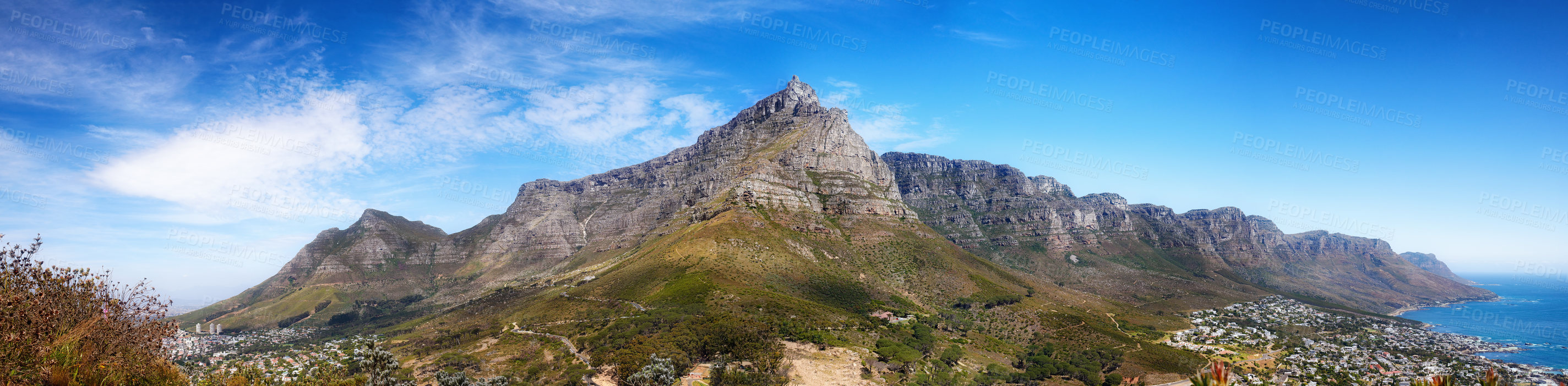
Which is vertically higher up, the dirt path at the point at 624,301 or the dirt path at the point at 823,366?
the dirt path at the point at 624,301

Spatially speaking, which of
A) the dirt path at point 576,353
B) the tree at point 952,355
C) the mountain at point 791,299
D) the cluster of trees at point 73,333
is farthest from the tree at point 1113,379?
the cluster of trees at point 73,333

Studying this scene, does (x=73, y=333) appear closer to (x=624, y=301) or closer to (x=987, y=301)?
(x=624, y=301)

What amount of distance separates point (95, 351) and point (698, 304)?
66564 mm

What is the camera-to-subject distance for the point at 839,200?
160m

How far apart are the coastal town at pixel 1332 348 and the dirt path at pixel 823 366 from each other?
59581 mm

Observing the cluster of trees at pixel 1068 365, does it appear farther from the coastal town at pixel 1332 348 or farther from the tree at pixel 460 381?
the tree at pixel 460 381

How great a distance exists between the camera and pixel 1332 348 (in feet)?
363

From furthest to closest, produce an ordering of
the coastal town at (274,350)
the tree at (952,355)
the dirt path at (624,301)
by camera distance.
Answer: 1. the dirt path at (624,301)
2. the coastal town at (274,350)
3. the tree at (952,355)

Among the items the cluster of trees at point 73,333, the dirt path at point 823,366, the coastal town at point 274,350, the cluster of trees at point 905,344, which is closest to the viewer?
the cluster of trees at point 73,333

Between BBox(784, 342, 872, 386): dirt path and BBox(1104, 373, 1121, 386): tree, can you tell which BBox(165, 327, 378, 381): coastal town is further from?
BBox(1104, 373, 1121, 386): tree

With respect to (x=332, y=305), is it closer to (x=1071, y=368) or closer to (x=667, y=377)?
(x=667, y=377)

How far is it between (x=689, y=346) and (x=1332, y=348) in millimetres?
131947

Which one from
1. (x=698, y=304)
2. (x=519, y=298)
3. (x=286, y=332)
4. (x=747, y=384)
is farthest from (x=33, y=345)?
(x=286, y=332)

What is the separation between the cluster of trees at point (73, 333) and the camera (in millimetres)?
16875
